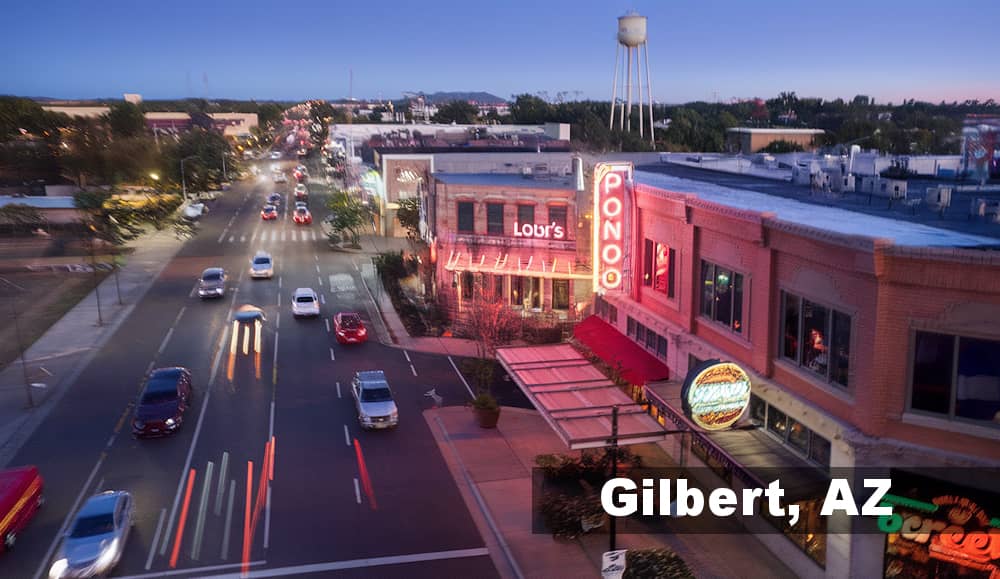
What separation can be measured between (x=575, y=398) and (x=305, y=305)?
27926 mm

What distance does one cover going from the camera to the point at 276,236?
81.4 metres

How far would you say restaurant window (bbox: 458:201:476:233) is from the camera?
43.2 metres

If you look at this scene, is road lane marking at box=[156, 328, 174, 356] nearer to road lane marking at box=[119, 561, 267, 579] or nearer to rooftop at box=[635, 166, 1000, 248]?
road lane marking at box=[119, 561, 267, 579]

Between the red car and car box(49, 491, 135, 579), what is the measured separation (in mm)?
1417

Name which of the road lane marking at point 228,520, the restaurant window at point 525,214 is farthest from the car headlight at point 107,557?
the restaurant window at point 525,214

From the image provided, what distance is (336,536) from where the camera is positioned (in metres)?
22.0

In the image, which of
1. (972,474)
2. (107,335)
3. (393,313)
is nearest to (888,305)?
(972,474)

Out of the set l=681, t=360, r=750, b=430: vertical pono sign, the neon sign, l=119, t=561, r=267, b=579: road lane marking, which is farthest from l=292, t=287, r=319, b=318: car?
l=681, t=360, r=750, b=430: vertical pono sign

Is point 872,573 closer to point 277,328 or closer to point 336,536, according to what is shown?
point 336,536

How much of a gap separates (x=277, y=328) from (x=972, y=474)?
37308mm

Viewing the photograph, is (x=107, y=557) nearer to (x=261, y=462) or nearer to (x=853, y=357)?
(x=261, y=462)

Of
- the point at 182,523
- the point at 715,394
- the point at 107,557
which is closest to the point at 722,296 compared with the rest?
the point at 715,394

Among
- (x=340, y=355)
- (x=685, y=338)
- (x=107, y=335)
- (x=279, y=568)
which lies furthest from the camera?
(x=107, y=335)

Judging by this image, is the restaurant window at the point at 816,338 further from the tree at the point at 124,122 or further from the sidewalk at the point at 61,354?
the tree at the point at 124,122
